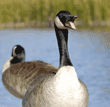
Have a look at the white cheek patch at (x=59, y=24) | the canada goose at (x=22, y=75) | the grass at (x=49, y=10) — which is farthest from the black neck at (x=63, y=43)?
the grass at (x=49, y=10)

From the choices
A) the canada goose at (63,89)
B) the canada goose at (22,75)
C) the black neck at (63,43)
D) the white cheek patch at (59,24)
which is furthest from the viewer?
the canada goose at (22,75)

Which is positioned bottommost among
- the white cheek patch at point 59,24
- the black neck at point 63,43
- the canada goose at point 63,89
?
the canada goose at point 63,89

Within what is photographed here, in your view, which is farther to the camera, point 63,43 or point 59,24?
point 63,43

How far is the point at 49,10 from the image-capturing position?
3831cm

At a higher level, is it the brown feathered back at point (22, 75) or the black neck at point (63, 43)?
the black neck at point (63, 43)

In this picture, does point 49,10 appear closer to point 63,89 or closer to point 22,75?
point 22,75

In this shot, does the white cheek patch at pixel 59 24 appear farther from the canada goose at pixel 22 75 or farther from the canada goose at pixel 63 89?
the canada goose at pixel 22 75

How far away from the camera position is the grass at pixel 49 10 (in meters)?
33.1

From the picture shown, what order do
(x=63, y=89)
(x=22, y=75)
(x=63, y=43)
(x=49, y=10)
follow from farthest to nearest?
(x=49, y=10), (x=22, y=75), (x=63, y=43), (x=63, y=89)

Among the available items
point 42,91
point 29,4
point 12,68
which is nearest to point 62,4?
point 29,4

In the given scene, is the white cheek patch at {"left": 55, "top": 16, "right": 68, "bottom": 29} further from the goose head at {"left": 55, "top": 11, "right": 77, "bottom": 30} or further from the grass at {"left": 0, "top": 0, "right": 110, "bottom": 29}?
the grass at {"left": 0, "top": 0, "right": 110, "bottom": 29}

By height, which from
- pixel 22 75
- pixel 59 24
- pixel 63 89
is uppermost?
pixel 59 24

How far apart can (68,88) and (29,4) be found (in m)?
40.5

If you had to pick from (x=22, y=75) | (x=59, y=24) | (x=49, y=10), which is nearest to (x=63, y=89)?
(x=59, y=24)
